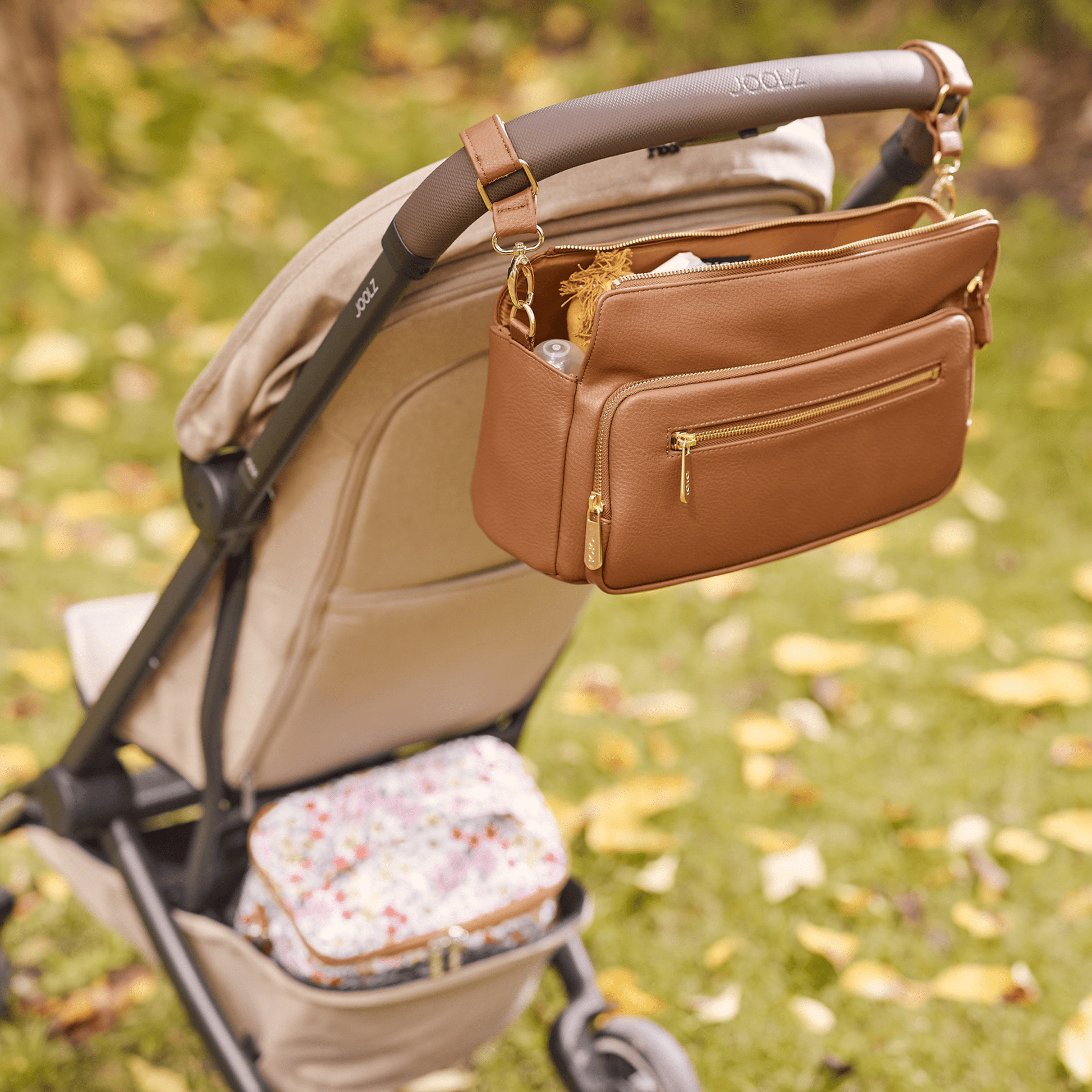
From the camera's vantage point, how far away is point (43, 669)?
Result: 2357mm

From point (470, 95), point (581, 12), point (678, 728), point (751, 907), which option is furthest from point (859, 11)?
point (751, 907)

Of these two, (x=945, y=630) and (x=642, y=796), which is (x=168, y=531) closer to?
(x=642, y=796)

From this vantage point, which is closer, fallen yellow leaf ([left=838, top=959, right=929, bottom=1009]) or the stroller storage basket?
the stroller storage basket

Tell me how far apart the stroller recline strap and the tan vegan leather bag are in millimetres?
50

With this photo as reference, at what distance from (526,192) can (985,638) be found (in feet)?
7.05

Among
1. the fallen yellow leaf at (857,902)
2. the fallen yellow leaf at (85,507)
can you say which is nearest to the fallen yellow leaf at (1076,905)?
the fallen yellow leaf at (857,902)

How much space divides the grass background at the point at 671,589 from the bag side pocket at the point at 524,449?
3.77 ft

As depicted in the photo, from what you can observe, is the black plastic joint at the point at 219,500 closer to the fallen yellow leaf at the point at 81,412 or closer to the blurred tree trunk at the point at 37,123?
the fallen yellow leaf at the point at 81,412

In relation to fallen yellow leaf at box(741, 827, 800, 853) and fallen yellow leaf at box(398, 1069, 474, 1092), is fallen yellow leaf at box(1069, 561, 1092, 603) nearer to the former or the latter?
fallen yellow leaf at box(741, 827, 800, 853)

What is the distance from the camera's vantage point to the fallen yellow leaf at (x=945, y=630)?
2643 millimetres

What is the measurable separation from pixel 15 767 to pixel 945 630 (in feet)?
6.89

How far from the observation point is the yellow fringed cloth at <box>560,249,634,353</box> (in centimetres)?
99

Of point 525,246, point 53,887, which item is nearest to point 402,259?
point 525,246

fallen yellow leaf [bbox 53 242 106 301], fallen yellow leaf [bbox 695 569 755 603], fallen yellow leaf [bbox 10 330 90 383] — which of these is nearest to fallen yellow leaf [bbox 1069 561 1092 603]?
fallen yellow leaf [bbox 695 569 755 603]
